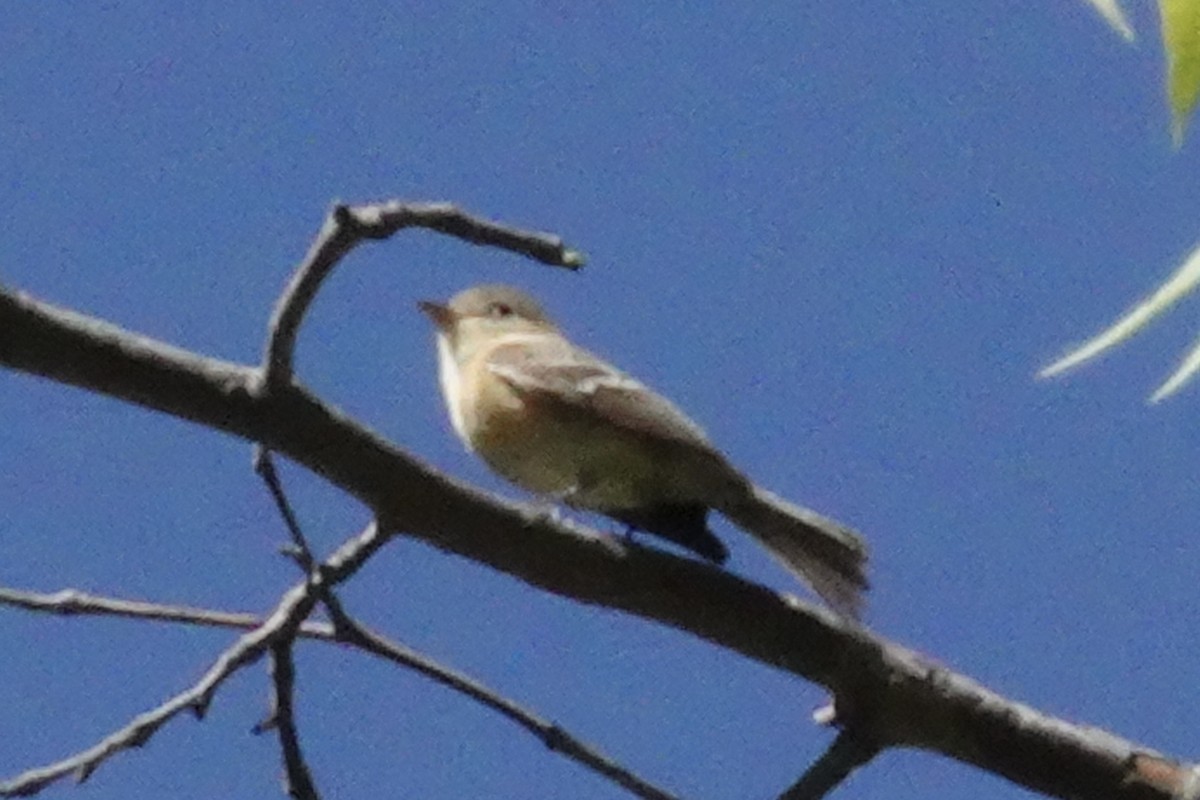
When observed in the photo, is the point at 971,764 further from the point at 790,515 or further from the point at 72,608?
the point at 790,515

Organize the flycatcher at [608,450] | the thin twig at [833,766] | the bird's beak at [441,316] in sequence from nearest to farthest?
the thin twig at [833,766] → the flycatcher at [608,450] → the bird's beak at [441,316]

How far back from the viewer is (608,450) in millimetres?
4211

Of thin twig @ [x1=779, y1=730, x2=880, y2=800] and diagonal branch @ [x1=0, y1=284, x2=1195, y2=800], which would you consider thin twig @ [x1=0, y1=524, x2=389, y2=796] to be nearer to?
diagonal branch @ [x1=0, y1=284, x2=1195, y2=800]

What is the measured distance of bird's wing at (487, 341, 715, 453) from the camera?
4102 mm

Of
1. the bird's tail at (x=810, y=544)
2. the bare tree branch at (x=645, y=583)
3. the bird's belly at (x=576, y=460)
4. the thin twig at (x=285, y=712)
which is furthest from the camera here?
the bird's belly at (x=576, y=460)

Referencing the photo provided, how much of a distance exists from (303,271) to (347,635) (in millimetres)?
428

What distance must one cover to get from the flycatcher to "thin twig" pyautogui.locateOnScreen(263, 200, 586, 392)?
1883 millimetres

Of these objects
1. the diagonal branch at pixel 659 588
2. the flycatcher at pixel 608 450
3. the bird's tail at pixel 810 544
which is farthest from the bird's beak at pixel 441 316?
the diagonal branch at pixel 659 588

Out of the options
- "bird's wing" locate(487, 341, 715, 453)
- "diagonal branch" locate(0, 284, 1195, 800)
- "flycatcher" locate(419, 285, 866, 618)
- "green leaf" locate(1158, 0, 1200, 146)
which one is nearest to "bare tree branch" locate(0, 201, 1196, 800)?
"diagonal branch" locate(0, 284, 1195, 800)

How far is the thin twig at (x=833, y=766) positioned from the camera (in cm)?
204

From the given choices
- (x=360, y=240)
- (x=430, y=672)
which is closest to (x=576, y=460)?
(x=430, y=672)

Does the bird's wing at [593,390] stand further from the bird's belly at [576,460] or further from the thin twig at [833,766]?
the thin twig at [833,766]

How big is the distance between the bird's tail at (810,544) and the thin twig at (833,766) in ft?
2.54

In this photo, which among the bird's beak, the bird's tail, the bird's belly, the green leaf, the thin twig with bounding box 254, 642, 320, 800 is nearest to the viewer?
the green leaf
